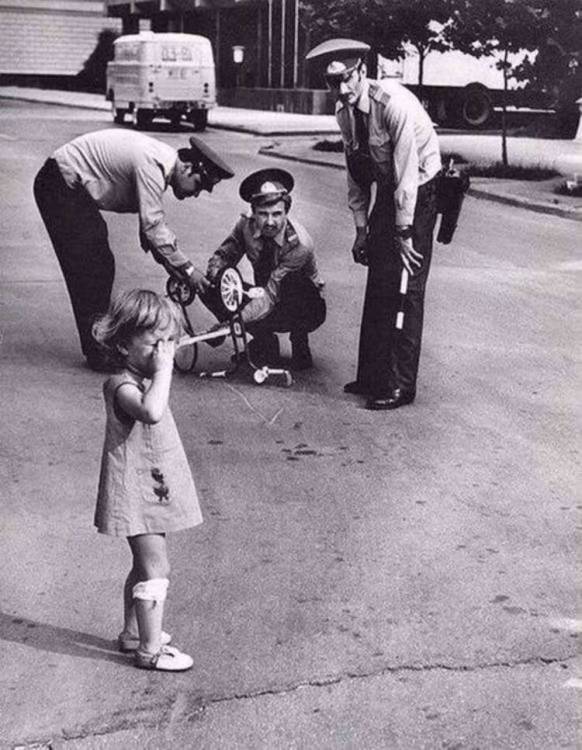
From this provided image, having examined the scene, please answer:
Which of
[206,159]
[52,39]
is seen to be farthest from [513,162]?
[52,39]

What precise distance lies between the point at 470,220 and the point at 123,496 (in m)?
11.9

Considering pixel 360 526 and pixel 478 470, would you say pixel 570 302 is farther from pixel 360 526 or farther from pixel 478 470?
pixel 360 526

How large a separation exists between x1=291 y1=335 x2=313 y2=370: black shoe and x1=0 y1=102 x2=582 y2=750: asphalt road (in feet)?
0.79

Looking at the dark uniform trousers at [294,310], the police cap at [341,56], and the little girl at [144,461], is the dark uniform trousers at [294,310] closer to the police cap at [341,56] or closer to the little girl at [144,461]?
the police cap at [341,56]

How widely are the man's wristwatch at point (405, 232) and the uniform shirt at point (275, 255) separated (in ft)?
3.31

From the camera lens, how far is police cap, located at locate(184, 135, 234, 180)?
22.4 ft

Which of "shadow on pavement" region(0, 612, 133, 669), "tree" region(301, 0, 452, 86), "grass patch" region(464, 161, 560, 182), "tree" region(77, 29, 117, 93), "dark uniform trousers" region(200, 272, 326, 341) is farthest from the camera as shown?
"tree" region(77, 29, 117, 93)

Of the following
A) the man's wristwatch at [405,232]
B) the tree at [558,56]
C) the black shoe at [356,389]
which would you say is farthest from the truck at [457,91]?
the man's wristwatch at [405,232]

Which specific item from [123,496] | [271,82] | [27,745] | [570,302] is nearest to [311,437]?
[123,496]

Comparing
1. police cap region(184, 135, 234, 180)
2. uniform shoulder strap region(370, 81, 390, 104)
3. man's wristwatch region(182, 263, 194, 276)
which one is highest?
uniform shoulder strap region(370, 81, 390, 104)

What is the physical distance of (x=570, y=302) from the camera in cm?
1006

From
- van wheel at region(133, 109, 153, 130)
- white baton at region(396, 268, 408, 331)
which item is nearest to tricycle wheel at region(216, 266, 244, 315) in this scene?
white baton at region(396, 268, 408, 331)

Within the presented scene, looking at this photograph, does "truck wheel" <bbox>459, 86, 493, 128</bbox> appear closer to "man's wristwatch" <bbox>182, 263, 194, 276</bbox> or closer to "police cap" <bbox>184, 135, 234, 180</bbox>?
"man's wristwatch" <bbox>182, 263, 194, 276</bbox>

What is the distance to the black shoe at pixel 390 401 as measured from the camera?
707 centimetres
